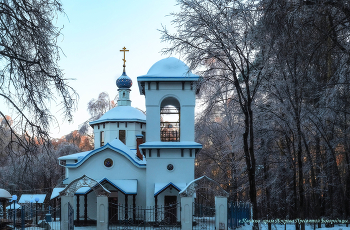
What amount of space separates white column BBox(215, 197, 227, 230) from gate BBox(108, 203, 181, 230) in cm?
234

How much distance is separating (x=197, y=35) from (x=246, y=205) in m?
8.09

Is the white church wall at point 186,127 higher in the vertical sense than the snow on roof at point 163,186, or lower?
higher

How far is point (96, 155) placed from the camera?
837 inches

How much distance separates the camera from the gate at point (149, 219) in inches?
711

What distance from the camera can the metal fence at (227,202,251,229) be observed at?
16.1 meters

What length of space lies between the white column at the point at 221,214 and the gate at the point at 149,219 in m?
2.34

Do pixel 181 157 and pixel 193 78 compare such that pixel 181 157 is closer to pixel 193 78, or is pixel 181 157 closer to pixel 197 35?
pixel 193 78

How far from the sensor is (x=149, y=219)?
62.7 ft

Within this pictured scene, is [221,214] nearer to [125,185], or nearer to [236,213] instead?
[236,213]

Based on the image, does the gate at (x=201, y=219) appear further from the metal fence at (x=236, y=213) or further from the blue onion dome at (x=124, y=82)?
the blue onion dome at (x=124, y=82)

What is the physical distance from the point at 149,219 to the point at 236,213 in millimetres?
4584

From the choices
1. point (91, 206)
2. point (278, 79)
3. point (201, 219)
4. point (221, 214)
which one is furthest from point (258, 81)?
point (91, 206)

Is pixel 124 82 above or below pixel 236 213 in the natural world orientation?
above

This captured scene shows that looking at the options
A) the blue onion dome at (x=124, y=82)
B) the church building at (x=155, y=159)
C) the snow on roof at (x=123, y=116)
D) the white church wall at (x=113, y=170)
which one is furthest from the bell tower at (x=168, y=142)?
the blue onion dome at (x=124, y=82)
